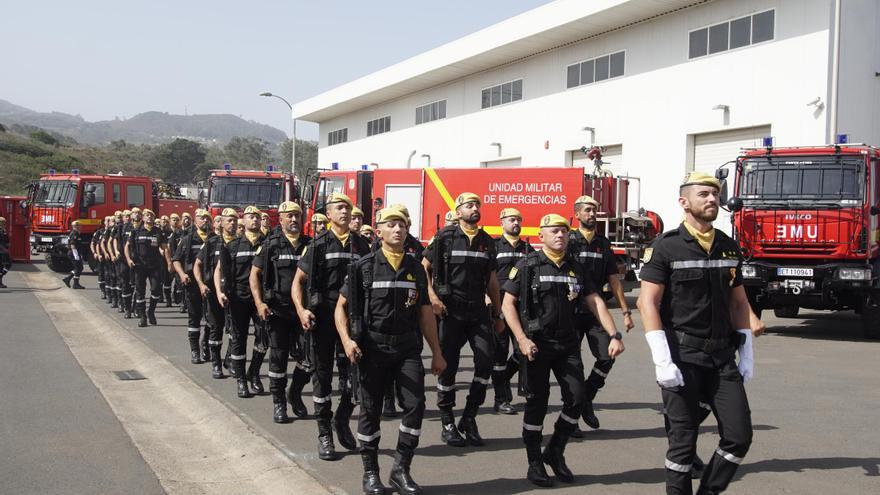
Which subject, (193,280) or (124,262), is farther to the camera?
(124,262)

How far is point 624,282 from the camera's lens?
1928cm

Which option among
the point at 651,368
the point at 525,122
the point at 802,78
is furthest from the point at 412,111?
the point at 651,368

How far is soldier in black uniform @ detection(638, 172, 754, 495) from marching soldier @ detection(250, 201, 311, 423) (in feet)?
12.2

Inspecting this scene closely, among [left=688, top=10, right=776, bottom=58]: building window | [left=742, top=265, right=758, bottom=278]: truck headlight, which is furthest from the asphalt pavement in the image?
[left=688, top=10, right=776, bottom=58]: building window

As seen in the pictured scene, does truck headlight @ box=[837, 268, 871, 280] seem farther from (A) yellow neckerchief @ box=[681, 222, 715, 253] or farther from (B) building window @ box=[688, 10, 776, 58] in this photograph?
(A) yellow neckerchief @ box=[681, 222, 715, 253]

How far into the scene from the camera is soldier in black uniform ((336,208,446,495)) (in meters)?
5.59

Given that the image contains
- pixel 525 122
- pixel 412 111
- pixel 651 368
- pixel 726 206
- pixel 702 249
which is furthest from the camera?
pixel 412 111

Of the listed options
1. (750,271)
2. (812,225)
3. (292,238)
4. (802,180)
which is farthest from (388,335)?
(802,180)

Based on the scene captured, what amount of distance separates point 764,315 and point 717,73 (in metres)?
6.68

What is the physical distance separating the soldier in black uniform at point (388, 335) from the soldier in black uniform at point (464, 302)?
119 cm

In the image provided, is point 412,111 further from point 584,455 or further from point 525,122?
point 584,455

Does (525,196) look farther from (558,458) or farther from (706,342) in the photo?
(706,342)

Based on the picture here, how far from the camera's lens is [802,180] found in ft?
46.1

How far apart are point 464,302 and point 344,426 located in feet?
4.69
